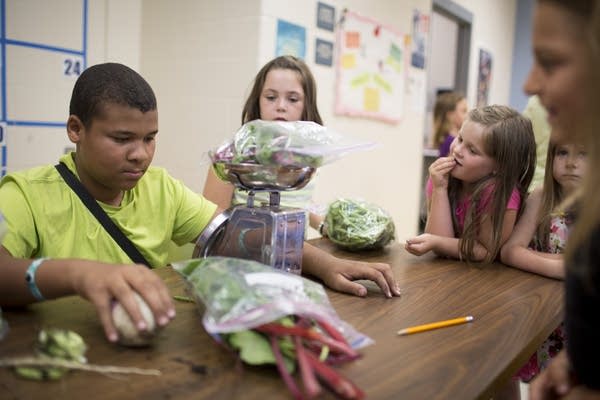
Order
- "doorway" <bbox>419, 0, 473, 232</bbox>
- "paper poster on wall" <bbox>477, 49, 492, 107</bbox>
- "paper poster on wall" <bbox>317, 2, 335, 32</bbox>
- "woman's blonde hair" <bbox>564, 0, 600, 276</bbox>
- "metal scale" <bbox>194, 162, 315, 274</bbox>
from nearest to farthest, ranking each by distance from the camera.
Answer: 1. "woman's blonde hair" <bbox>564, 0, 600, 276</bbox>
2. "metal scale" <bbox>194, 162, 315, 274</bbox>
3. "paper poster on wall" <bbox>317, 2, 335, 32</bbox>
4. "doorway" <bbox>419, 0, 473, 232</bbox>
5. "paper poster on wall" <bbox>477, 49, 492, 107</bbox>

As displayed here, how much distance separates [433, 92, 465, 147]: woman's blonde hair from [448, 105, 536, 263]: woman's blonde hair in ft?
10.5

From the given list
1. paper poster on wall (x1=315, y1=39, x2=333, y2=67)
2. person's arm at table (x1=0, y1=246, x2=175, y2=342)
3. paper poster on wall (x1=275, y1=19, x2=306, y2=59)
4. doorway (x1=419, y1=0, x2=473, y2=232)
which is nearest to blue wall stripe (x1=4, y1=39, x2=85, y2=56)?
paper poster on wall (x1=275, y1=19, x2=306, y2=59)

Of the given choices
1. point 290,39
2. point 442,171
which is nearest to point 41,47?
point 290,39

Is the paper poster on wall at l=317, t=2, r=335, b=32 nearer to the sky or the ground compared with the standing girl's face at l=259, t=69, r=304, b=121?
nearer to the sky

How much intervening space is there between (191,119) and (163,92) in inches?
8.6

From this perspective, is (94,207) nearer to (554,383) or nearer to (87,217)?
(87,217)

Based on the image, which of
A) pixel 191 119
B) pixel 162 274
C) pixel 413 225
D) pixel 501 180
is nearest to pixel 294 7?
pixel 191 119

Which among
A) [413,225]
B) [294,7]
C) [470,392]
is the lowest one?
[413,225]

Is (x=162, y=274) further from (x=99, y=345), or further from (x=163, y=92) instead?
(x=163, y=92)

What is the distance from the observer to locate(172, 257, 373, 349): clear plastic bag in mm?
727

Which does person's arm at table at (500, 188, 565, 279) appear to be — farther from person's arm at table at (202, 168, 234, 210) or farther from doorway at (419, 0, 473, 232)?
doorway at (419, 0, 473, 232)

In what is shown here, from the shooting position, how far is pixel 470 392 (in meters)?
0.71

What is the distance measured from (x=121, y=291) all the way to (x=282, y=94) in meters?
1.46

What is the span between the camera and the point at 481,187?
1.63m
